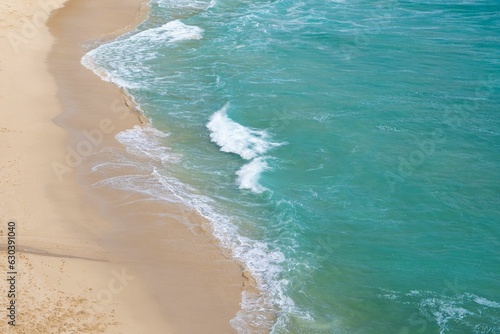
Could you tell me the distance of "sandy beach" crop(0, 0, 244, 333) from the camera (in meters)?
15.0

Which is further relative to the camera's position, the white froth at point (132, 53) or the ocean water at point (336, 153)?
the white froth at point (132, 53)

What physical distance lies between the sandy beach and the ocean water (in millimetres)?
832

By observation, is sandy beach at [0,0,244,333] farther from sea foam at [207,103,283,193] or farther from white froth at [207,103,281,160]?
white froth at [207,103,281,160]

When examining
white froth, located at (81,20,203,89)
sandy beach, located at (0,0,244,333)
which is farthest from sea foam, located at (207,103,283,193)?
white froth, located at (81,20,203,89)

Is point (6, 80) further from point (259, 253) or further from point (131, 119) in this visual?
point (259, 253)

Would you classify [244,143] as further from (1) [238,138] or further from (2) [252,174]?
(2) [252,174]

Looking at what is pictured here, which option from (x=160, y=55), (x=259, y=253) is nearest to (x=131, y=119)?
(x=160, y=55)

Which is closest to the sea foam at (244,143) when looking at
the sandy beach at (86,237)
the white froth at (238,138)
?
the white froth at (238,138)

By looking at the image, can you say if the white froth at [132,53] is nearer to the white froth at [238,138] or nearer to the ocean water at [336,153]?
the ocean water at [336,153]

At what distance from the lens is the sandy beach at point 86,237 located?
1501cm

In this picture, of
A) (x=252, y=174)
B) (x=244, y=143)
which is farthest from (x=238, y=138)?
(x=252, y=174)

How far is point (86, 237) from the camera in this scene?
1764 centimetres

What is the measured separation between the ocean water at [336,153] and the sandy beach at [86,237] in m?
0.83

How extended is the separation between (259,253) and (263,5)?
24328mm
